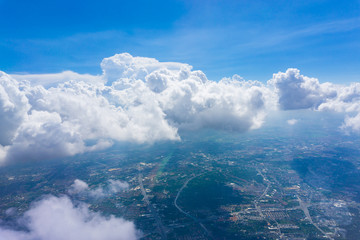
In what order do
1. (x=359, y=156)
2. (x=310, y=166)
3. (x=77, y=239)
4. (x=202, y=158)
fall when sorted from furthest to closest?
(x=202, y=158) → (x=359, y=156) → (x=310, y=166) → (x=77, y=239)

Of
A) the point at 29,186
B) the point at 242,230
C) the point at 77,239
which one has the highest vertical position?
the point at 29,186

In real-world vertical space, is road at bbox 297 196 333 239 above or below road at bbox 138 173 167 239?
below

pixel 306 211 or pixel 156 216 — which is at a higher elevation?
pixel 156 216

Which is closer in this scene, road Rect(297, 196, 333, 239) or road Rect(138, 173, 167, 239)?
road Rect(297, 196, 333, 239)

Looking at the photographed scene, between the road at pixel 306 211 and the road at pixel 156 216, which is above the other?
the road at pixel 156 216

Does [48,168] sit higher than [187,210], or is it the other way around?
[48,168]

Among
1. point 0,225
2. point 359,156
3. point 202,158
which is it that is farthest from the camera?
point 202,158

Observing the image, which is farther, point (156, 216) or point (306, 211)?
point (306, 211)

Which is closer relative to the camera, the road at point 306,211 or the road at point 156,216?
the road at point 306,211

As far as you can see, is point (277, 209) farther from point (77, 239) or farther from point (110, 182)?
point (110, 182)

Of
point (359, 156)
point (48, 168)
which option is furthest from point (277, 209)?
point (48, 168)

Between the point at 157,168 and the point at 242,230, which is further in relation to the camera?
the point at 157,168
